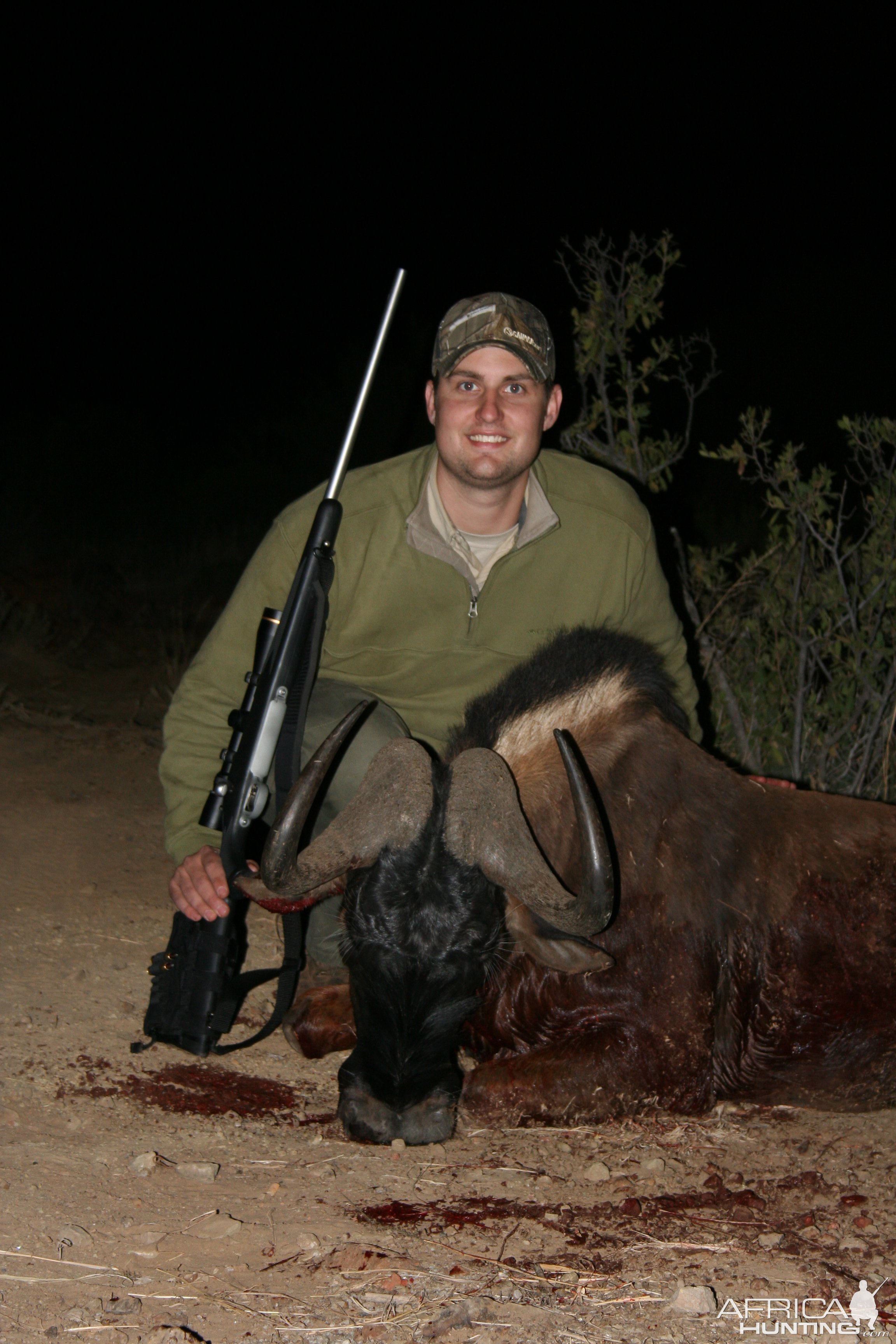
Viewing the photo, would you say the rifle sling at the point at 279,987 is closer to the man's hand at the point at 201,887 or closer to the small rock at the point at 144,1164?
the man's hand at the point at 201,887

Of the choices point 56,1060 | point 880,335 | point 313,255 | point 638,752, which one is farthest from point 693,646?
point 313,255

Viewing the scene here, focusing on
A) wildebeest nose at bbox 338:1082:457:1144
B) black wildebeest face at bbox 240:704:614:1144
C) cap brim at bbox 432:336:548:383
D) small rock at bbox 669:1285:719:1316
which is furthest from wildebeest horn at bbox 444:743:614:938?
cap brim at bbox 432:336:548:383

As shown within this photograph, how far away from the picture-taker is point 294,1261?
2121 millimetres

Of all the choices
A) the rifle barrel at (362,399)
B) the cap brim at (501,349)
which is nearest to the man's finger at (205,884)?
the rifle barrel at (362,399)

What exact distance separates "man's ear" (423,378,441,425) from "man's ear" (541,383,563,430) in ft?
0.05

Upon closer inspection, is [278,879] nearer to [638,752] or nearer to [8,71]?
[638,752]

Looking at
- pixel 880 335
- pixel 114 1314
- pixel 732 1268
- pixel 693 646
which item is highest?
pixel 880 335

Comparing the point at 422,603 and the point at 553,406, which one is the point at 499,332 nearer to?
the point at 553,406

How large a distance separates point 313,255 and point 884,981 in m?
28.5

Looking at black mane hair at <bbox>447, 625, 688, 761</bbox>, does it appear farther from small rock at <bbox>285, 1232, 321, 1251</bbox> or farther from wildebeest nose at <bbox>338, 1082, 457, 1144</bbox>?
small rock at <bbox>285, 1232, 321, 1251</bbox>

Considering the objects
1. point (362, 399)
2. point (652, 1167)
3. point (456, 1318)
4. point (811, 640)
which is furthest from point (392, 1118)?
point (811, 640)

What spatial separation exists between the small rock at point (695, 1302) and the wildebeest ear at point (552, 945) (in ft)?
2.69

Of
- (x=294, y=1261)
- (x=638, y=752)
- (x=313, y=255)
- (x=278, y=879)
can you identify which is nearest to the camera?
(x=294, y=1261)

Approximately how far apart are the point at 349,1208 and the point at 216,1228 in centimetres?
27
